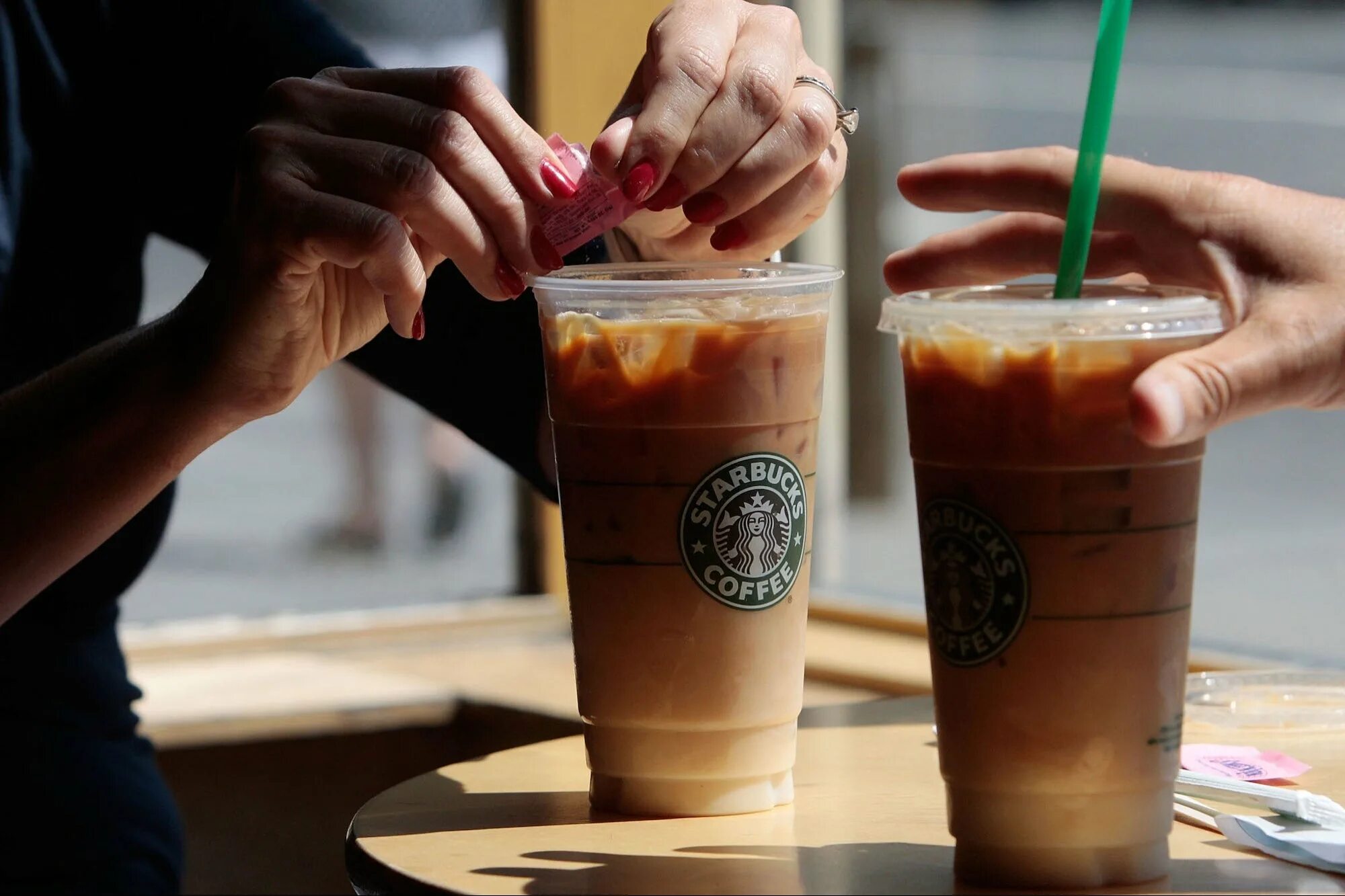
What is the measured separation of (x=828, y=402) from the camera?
87.1 inches

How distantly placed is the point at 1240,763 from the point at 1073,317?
374mm

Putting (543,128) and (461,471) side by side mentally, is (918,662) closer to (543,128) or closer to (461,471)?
(461,471)

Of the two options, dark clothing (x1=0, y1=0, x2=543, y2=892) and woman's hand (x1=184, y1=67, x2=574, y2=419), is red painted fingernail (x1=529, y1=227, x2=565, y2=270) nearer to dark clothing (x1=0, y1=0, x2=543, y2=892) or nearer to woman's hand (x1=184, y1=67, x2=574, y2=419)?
woman's hand (x1=184, y1=67, x2=574, y2=419)

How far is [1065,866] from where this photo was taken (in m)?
0.66

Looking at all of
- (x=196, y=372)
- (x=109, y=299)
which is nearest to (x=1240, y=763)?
(x=196, y=372)


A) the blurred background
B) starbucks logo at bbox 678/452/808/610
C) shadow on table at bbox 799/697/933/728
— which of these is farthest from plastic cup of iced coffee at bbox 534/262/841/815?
the blurred background

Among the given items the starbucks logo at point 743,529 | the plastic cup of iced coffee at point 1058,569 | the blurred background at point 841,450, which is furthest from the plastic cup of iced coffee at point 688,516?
the blurred background at point 841,450

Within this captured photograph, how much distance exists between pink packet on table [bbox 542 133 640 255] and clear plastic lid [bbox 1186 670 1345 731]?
19.0 inches

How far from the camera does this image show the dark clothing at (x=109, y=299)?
1.20 m

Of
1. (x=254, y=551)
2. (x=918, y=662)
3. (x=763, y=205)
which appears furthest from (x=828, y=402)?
(x=763, y=205)

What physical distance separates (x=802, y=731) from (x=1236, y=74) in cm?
129

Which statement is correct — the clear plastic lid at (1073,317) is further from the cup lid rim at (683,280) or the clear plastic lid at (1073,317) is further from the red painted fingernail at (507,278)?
the red painted fingernail at (507,278)

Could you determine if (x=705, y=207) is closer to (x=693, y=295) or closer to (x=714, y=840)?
(x=693, y=295)

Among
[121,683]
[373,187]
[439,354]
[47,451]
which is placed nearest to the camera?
[373,187]
